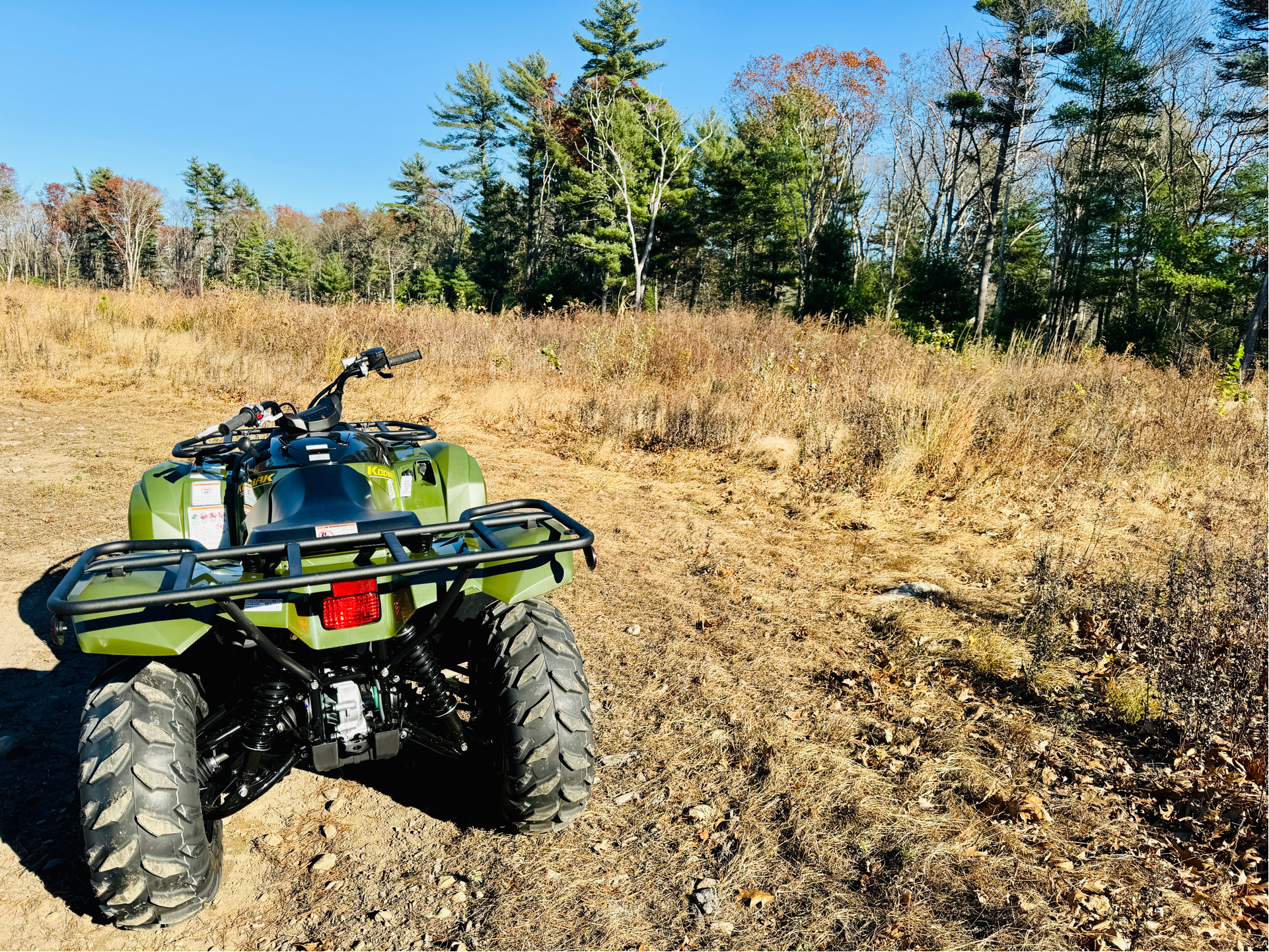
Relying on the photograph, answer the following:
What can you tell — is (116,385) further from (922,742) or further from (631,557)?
(922,742)

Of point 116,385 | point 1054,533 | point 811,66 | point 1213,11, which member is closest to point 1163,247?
point 1213,11

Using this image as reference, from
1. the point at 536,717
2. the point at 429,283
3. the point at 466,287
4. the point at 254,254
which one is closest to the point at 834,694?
the point at 536,717

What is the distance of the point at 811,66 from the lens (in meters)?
26.7

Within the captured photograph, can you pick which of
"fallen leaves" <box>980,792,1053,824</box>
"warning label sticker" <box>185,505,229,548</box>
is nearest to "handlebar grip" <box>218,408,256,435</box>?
"warning label sticker" <box>185,505,229,548</box>

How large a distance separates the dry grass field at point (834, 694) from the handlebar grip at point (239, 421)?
4.40ft

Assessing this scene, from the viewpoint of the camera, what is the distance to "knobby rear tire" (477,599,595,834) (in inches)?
87.8

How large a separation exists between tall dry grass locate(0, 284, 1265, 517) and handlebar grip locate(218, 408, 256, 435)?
15.9ft

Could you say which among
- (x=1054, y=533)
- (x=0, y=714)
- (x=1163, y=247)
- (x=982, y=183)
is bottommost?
(x=0, y=714)

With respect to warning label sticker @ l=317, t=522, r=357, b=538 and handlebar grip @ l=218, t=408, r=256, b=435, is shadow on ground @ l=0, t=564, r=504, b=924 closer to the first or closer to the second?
warning label sticker @ l=317, t=522, r=357, b=538

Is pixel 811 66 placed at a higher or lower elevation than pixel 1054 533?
higher

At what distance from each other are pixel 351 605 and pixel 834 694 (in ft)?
7.53

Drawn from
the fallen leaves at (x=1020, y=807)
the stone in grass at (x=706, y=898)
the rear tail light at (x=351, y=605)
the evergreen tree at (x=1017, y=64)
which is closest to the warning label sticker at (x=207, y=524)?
the rear tail light at (x=351, y=605)

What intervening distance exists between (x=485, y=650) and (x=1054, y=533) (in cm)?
479

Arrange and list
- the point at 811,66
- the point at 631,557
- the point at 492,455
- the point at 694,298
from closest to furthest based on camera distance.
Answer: the point at 631,557 → the point at 492,455 → the point at 811,66 → the point at 694,298
